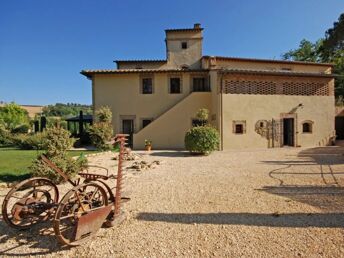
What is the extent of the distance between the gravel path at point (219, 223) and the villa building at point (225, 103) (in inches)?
376

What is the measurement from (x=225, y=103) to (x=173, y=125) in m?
4.15

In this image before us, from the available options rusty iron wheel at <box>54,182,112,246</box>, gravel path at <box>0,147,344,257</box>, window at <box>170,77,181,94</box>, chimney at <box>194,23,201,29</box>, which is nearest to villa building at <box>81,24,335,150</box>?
window at <box>170,77,181,94</box>

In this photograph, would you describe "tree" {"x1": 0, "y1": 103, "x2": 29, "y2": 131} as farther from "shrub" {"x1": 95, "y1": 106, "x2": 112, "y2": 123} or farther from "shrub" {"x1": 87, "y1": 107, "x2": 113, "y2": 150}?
"shrub" {"x1": 87, "y1": 107, "x2": 113, "y2": 150}

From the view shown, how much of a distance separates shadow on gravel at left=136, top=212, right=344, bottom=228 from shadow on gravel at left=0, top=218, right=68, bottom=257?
164 cm

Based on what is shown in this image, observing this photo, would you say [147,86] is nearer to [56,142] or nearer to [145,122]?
[145,122]

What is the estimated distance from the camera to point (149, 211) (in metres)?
5.37

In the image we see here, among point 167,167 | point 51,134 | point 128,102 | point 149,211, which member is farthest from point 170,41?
point 149,211

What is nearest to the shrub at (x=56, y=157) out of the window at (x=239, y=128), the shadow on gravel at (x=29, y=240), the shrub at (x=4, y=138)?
the shadow on gravel at (x=29, y=240)

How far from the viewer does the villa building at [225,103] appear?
56.2ft

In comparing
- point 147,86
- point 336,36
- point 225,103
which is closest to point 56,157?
point 225,103

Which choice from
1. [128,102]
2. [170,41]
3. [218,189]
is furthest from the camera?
[170,41]

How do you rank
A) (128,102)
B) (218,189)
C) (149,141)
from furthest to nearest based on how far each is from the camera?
(128,102) < (149,141) < (218,189)

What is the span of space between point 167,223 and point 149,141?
1326cm

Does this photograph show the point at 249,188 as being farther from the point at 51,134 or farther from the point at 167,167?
the point at 51,134
